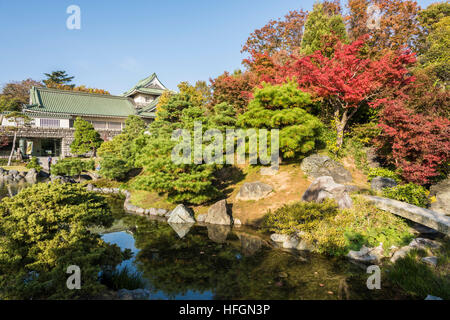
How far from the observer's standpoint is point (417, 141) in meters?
8.62

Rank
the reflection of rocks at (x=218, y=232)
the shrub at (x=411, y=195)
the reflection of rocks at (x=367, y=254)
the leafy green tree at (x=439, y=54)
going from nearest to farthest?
the reflection of rocks at (x=367, y=254) < the shrub at (x=411, y=195) < the reflection of rocks at (x=218, y=232) < the leafy green tree at (x=439, y=54)

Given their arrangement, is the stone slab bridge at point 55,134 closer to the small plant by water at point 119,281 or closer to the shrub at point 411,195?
the small plant by water at point 119,281

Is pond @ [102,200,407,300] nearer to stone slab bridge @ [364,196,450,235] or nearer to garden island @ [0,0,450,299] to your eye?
garden island @ [0,0,450,299]

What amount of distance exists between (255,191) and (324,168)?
3.46 meters

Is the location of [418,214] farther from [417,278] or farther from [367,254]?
[417,278]

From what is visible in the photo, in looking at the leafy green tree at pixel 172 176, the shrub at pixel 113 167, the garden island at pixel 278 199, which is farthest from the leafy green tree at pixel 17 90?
the leafy green tree at pixel 172 176

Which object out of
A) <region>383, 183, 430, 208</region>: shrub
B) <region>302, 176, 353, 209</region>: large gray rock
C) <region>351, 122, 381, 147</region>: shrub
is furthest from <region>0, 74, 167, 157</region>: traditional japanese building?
<region>383, 183, 430, 208</region>: shrub

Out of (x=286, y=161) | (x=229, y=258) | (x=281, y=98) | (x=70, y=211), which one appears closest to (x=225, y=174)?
(x=286, y=161)

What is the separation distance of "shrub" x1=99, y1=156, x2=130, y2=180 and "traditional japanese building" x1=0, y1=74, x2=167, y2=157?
532 inches

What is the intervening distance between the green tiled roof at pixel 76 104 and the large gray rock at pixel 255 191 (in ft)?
85.4

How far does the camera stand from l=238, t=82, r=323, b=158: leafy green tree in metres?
10.6

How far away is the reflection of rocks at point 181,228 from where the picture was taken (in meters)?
8.36

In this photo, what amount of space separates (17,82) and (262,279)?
56106mm

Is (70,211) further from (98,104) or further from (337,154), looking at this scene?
(98,104)
